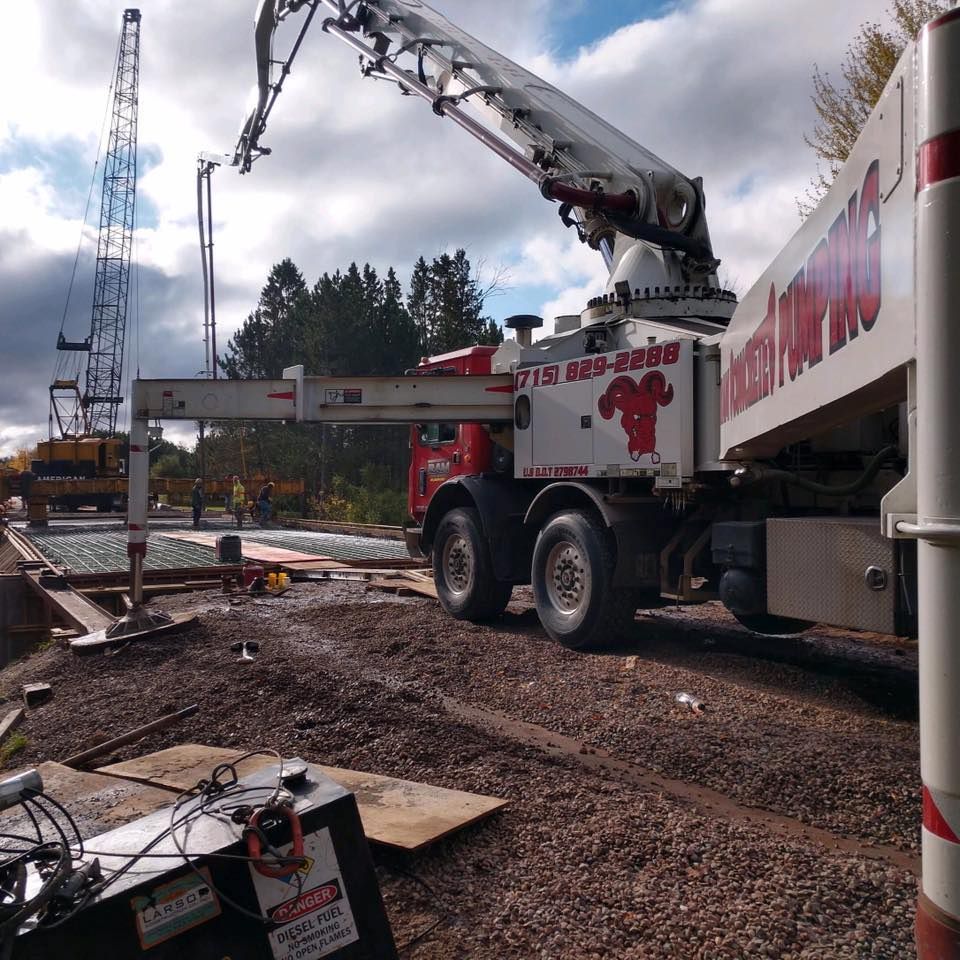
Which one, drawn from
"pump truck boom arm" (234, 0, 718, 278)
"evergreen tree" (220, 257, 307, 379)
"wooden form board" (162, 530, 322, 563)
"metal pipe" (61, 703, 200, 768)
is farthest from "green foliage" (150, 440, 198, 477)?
"metal pipe" (61, 703, 200, 768)

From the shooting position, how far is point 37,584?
38.6ft

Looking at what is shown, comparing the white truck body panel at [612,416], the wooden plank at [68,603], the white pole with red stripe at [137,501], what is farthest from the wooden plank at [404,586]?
the white pole with red stripe at [137,501]

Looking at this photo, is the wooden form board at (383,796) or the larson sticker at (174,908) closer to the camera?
the larson sticker at (174,908)

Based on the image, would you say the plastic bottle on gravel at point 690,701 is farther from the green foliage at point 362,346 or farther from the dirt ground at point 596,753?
the green foliage at point 362,346

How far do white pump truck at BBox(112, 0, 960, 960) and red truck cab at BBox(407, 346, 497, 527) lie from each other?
30 cm

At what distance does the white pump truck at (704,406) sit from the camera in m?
1.91

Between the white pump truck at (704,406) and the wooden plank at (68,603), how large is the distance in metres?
0.97

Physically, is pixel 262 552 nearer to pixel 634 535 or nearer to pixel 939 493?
pixel 634 535

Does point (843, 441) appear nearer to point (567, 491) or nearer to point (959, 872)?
point (567, 491)

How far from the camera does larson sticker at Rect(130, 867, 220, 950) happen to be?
2191 millimetres

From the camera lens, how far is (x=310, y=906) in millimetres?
2484

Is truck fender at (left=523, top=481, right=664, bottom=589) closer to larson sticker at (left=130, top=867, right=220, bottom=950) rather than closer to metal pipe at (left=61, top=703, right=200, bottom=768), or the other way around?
metal pipe at (left=61, top=703, right=200, bottom=768)

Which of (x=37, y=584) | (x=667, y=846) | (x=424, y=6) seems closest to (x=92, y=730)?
(x=667, y=846)

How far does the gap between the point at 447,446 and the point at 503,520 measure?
150cm
